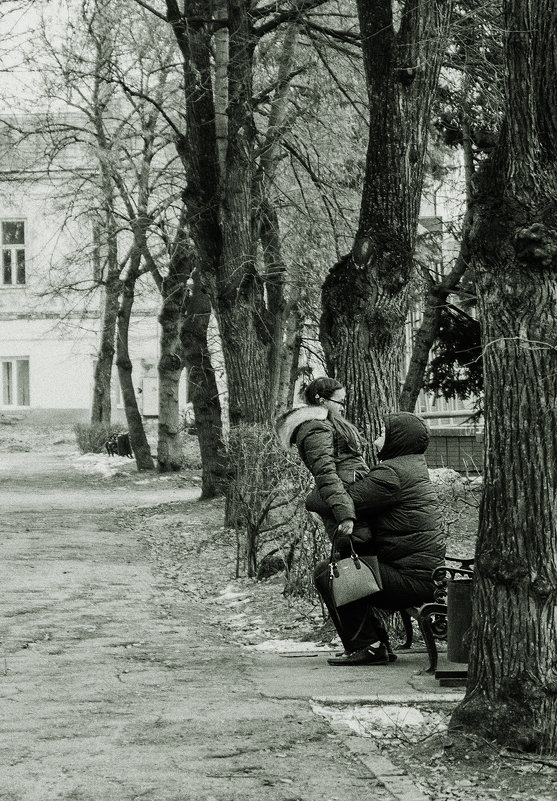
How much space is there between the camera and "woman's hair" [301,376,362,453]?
322 inches

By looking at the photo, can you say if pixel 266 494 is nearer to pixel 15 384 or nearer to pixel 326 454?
pixel 326 454

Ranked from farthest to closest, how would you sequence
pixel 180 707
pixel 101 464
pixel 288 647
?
pixel 101 464 → pixel 288 647 → pixel 180 707

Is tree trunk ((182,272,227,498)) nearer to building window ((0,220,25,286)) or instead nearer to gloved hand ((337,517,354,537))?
gloved hand ((337,517,354,537))

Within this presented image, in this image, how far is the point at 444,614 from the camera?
7.72m

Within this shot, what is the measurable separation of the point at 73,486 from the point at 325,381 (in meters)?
18.8

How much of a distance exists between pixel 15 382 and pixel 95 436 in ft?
41.6

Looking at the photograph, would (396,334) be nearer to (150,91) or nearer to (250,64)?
(250,64)

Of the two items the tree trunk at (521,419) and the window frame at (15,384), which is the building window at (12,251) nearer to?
the window frame at (15,384)

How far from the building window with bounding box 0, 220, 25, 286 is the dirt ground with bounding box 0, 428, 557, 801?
33269mm

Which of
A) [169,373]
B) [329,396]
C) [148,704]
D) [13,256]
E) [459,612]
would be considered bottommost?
[148,704]

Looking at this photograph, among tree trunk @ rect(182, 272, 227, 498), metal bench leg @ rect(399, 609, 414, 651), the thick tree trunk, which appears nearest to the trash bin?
metal bench leg @ rect(399, 609, 414, 651)

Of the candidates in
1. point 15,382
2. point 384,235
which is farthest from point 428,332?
point 15,382

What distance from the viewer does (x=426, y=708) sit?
6574 mm

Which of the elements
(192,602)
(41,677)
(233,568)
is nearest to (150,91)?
(233,568)
